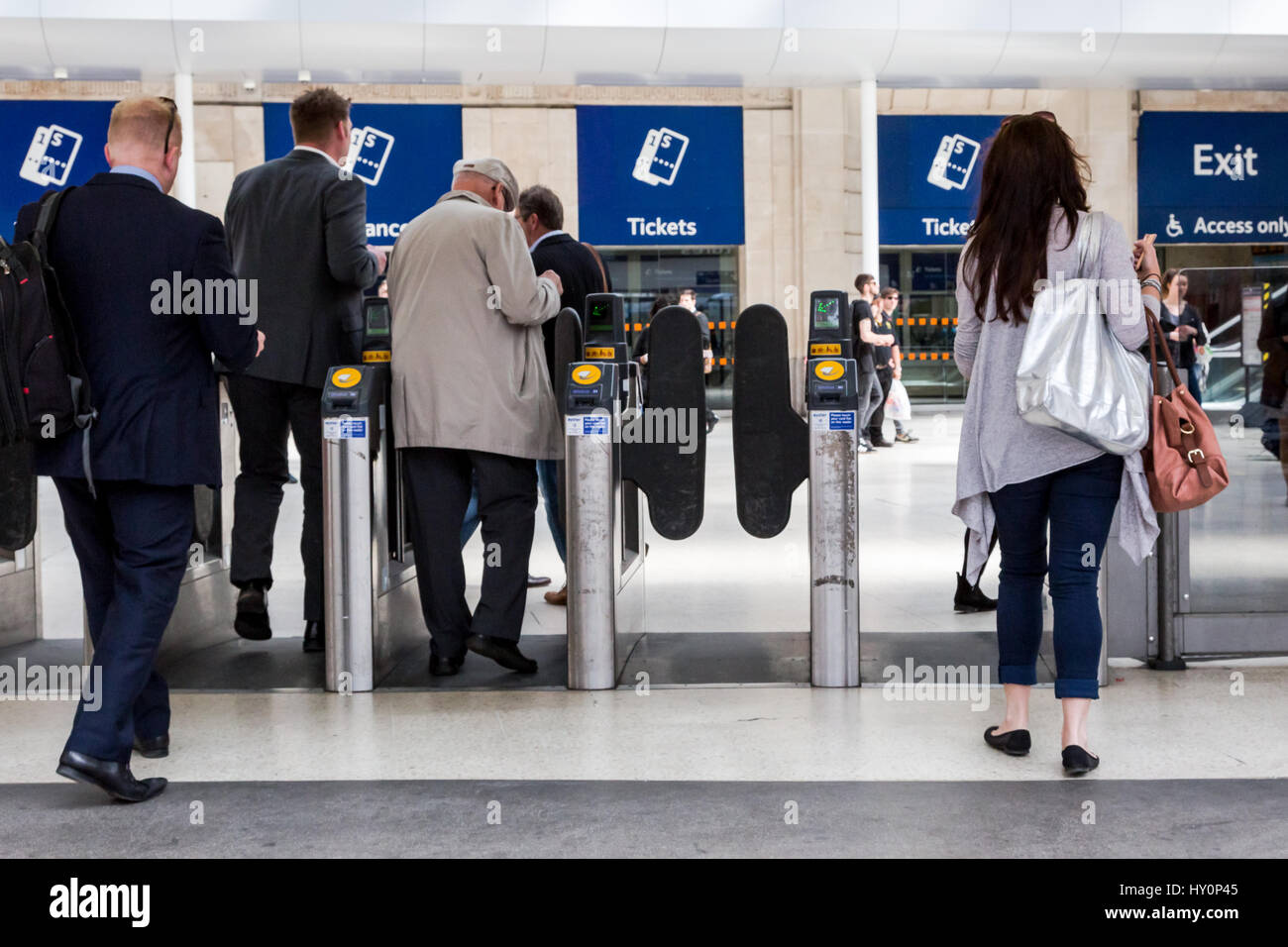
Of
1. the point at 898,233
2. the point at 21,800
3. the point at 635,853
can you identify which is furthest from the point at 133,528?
the point at 898,233

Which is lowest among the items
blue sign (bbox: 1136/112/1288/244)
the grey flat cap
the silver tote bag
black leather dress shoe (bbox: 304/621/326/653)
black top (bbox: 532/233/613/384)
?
black leather dress shoe (bbox: 304/621/326/653)

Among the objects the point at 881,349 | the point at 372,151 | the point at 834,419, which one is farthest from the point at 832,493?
the point at 372,151

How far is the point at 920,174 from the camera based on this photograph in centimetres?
1788

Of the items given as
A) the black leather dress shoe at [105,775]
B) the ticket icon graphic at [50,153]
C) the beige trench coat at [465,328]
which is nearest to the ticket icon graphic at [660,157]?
the ticket icon graphic at [50,153]

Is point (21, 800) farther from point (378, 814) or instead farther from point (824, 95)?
point (824, 95)

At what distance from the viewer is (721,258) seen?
58.8ft

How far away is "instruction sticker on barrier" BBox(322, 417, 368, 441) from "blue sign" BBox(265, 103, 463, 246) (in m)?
12.5

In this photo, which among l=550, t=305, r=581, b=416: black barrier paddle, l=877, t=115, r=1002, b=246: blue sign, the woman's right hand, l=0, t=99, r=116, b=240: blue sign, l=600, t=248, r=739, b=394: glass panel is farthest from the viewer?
l=877, t=115, r=1002, b=246: blue sign

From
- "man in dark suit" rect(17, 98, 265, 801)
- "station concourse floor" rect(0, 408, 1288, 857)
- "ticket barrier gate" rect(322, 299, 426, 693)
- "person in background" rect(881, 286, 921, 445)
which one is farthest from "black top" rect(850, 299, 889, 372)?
"man in dark suit" rect(17, 98, 265, 801)

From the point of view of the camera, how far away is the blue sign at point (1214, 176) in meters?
18.1

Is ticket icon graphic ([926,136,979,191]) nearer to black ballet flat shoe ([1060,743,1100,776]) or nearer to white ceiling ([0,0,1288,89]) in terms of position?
white ceiling ([0,0,1288,89])

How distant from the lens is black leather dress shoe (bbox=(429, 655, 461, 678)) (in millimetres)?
4527

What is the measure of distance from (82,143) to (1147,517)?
15.3 meters

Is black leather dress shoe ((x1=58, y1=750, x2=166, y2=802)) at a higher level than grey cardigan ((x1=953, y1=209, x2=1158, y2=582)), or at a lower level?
lower
